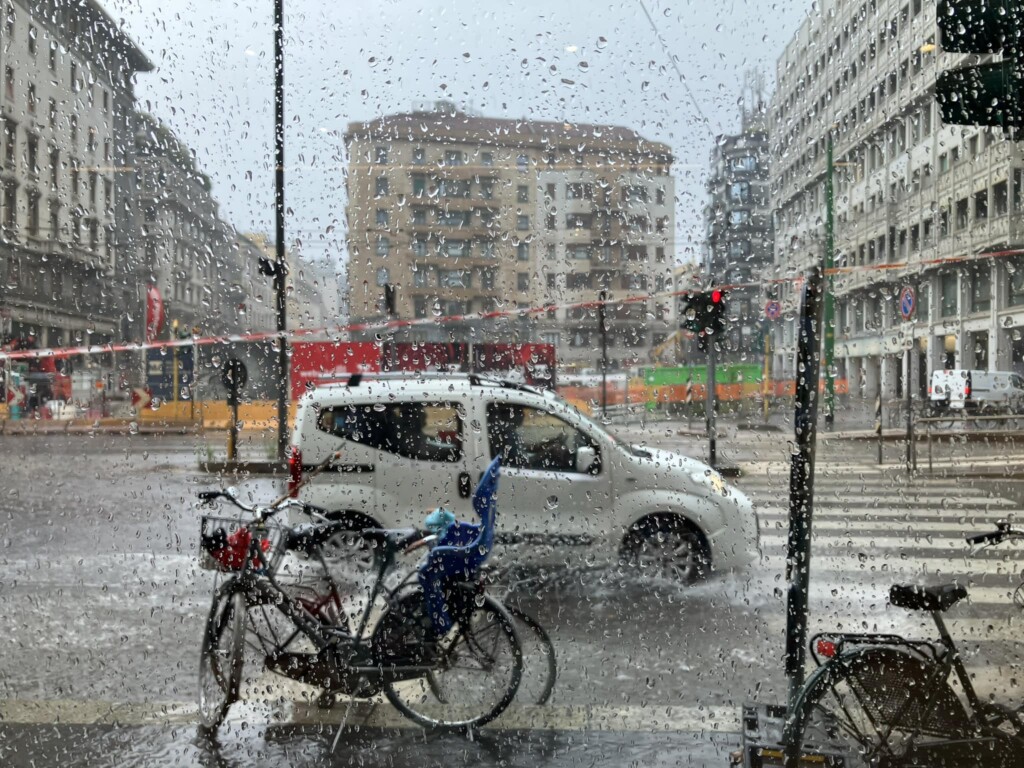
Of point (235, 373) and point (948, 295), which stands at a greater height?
point (948, 295)

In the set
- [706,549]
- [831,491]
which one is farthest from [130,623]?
[831,491]

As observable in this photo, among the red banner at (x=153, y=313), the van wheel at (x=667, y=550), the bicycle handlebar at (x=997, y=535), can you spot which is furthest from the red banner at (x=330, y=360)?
the bicycle handlebar at (x=997, y=535)

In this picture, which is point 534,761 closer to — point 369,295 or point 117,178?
point 369,295

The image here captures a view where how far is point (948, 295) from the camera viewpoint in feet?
13.9

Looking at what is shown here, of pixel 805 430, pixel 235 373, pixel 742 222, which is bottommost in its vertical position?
pixel 805 430

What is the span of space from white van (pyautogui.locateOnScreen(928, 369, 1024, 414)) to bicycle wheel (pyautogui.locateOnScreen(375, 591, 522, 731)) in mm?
3170

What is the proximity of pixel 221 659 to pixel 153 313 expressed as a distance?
10.8 ft

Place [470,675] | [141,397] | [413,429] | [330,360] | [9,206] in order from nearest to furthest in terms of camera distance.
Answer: [470,675]
[330,360]
[413,429]
[141,397]
[9,206]

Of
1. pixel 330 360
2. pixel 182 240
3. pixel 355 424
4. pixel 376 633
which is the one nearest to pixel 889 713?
pixel 376 633

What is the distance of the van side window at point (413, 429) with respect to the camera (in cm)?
442

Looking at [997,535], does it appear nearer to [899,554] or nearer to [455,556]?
[455,556]

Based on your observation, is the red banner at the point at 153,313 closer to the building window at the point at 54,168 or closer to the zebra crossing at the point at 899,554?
the building window at the point at 54,168

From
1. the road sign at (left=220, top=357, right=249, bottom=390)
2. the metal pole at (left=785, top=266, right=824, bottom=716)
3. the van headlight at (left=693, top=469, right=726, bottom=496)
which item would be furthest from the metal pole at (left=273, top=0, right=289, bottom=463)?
the van headlight at (left=693, top=469, right=726, bottom=496)

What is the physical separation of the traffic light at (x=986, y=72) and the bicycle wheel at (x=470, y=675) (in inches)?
89.8
